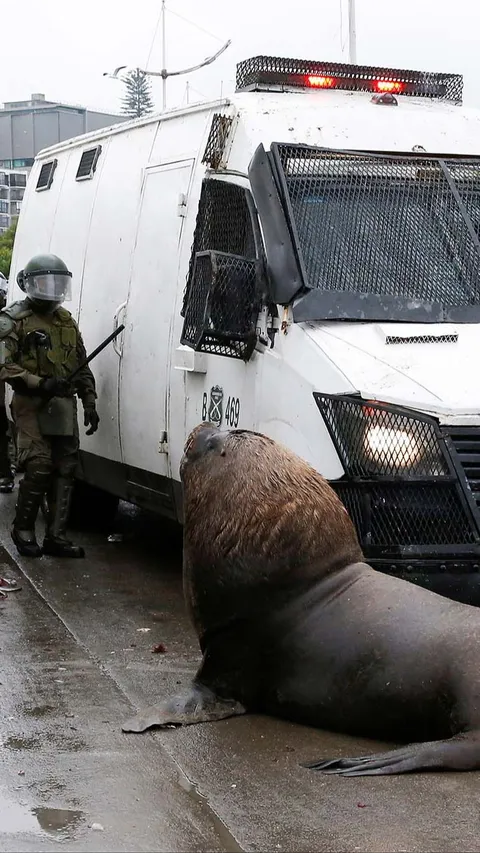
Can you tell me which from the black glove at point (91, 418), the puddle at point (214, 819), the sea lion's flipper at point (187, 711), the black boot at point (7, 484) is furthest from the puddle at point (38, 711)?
the black boot at point (7, 484)

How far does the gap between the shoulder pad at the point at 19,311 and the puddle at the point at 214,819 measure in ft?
16.4

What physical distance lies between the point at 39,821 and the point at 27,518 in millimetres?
5067

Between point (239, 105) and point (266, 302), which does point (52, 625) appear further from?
point (239, 105)

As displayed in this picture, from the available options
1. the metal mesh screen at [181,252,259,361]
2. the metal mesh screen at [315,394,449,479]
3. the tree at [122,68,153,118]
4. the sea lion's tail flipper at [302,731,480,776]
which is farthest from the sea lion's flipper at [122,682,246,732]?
the tree at [122,68,153,118]

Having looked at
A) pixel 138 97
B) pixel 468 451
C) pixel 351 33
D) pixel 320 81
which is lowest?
pixel 468 451

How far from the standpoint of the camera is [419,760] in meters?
4.73

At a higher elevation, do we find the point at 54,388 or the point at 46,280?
the point at 46,280

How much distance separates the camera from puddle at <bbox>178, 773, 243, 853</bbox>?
13.6 feet

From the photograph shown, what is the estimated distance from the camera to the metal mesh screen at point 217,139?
754 cm

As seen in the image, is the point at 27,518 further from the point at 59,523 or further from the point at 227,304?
the point at 227,304

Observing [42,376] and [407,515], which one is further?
[42,376]

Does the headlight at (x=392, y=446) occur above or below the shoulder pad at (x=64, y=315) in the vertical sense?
below

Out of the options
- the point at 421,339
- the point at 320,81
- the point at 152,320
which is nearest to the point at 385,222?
the point at 421,339

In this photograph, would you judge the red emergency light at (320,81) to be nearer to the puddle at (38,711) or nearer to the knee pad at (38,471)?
the knee pad at (38,471)
